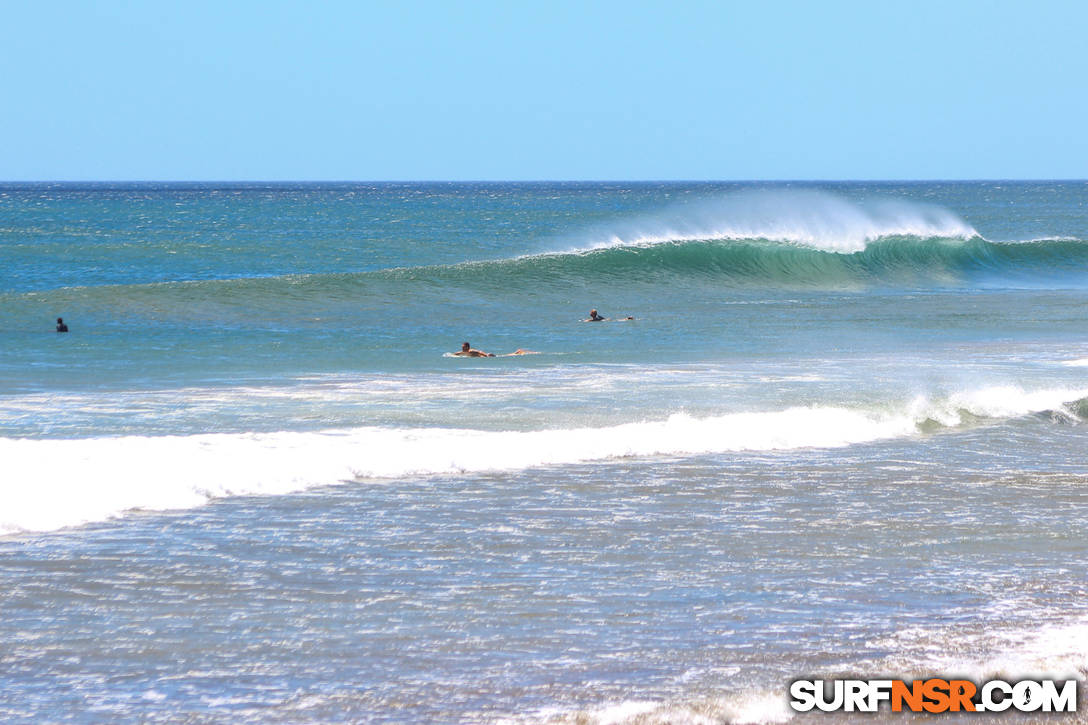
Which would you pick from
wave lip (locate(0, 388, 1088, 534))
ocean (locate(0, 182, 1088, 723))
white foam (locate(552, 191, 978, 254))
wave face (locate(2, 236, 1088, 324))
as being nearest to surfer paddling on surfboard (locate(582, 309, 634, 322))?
ocean (locate(0, 182, 1088, 723))

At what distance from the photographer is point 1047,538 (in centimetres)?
765

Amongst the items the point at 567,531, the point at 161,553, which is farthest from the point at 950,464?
the point at 161,553

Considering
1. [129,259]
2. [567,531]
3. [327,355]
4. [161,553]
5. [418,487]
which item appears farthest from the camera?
[129,259]

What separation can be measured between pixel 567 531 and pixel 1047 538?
2856 mm

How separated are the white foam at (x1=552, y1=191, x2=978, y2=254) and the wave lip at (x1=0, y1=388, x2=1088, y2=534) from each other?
912 inches

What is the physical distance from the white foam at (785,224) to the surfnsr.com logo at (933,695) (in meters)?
29.8

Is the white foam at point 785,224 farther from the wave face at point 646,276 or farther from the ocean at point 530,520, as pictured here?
the ocean at point 530,520

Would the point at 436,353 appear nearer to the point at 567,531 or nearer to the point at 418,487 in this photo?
the point at 418,487

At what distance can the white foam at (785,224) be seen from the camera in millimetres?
36594

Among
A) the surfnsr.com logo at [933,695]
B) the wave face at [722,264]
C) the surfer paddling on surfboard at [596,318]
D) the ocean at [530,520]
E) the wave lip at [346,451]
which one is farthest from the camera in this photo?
the wave face at [722,264]

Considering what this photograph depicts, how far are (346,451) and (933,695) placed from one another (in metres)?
5.96

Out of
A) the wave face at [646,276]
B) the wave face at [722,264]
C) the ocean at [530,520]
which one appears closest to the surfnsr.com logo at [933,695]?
the ocean at [530,520]

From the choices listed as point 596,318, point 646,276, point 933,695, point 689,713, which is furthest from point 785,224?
point 689,713

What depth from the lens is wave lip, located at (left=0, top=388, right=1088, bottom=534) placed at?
8.61 meters
